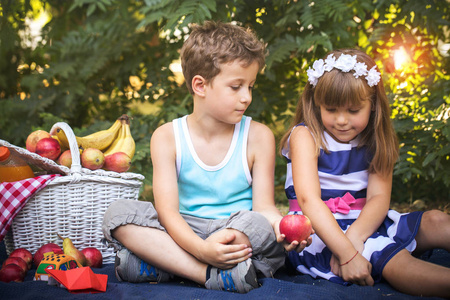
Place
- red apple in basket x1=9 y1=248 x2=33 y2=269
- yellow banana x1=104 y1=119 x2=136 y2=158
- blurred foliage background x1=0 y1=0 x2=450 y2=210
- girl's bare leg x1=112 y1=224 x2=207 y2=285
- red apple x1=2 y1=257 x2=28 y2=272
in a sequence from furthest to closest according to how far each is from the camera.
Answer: blurred foliage background x1=0 y1=0 x2=450 y2=210 → yellow banana x1=104 y1=119 x2=136 y2=158 → red apple in basket x1=9 y1=248 x2=33 y2=269 → red apple x1=2 y1=257 x2=28 y2=272 → girl's bare leg x1=112 y1=224 x2=207 y2=285

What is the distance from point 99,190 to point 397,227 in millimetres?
1636

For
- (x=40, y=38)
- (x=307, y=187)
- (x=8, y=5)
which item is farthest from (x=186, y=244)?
(x=40, y=38)

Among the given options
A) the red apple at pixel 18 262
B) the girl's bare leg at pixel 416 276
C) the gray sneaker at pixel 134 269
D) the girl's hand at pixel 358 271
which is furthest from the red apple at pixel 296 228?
the red apple at pixel 18 262

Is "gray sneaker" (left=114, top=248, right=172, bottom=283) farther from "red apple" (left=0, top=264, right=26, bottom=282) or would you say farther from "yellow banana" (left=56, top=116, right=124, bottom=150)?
"yellow banana" (left=56, top=116, right=124, bottom=150)

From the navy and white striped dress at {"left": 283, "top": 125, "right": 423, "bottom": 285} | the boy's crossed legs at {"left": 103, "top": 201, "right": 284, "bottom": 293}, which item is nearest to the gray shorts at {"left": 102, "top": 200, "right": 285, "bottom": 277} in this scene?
the boy's crossed legs at {"left": 103, "top": 201, "right": 284, "bottom": 293}

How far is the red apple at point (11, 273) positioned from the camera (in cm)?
214

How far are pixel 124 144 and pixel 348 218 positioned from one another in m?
1.46

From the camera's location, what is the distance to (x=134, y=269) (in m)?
2.16

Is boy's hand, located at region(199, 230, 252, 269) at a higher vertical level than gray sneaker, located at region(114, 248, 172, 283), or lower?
higher

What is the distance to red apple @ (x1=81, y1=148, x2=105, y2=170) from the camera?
8.50 ft

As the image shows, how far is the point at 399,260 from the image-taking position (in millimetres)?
2012

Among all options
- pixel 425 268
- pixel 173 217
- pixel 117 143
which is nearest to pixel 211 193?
pixel 173 217

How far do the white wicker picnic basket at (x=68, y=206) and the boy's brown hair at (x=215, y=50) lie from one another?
2.48 feet

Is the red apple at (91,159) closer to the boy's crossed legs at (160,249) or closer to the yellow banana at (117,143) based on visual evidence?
the yellow banana at (117,143)
